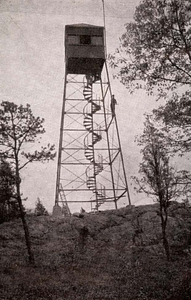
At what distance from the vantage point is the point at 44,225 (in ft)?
58.6

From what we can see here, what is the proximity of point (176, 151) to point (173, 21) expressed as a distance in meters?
3.77

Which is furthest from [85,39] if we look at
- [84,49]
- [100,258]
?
[100,258]

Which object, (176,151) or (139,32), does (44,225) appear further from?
(139,32)

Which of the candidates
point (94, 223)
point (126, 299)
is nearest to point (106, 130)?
point (94, 223)

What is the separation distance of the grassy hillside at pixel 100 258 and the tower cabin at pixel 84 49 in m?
9.71

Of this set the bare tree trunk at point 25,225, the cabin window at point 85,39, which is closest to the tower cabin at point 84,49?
the cabin window at point 85,39

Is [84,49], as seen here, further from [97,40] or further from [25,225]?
[25,225]

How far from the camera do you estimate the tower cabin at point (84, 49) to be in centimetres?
2058

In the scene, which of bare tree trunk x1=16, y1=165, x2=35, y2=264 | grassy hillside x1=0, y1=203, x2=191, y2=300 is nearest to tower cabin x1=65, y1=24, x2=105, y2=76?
bare tree trunk x1=16, y1=165, x2=35, y2=264

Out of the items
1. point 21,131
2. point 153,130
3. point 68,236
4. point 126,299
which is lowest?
point 126,299

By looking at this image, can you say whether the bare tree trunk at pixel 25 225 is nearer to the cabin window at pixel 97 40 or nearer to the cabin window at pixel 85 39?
the cabin window at pixel 85 39

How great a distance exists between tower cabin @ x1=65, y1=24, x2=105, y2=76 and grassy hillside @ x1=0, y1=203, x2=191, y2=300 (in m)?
9.71

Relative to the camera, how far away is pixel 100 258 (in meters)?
15.3

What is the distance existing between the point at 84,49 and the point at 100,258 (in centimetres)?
1301
